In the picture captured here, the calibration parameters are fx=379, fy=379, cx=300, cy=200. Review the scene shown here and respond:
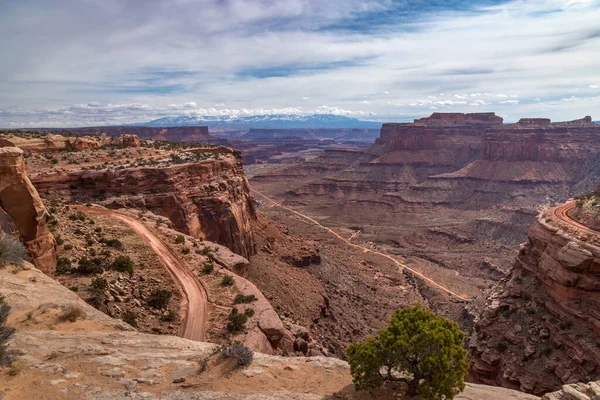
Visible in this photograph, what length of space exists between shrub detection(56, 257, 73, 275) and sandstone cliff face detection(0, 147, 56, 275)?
0.74 meters

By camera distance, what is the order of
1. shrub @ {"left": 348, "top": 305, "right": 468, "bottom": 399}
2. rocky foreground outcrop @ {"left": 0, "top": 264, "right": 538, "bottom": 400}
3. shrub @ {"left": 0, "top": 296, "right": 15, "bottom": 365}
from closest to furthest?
shrub @ {"left": 0, "top": 296, "right": 15, "bottom": 365} < rocky foreground outcrop @ {"left": 0, "top": 264, "right": 538, "bottom": 400} < shrub @ {"left": 348, "top": 305, "right": 468, "bottom": 399}

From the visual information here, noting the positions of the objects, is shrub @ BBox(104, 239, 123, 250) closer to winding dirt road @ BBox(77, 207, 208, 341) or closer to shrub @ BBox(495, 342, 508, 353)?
winding dirt road @ BBox(77, 207, 208, 341)

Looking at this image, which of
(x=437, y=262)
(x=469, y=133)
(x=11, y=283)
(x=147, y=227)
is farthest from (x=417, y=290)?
(x=469, y=133)

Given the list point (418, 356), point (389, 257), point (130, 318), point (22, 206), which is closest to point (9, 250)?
point (22, 206)

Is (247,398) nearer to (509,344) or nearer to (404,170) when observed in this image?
(509,344)

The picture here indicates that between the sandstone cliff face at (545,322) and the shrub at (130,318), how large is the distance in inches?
822

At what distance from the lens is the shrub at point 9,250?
568 inches

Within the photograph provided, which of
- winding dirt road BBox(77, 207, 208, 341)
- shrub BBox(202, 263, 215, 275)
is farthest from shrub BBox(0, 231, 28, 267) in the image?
shrub BBox(202, 263, 215, 275)

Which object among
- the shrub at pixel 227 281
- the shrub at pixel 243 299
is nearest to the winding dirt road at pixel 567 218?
the shrub at pixel 243 299

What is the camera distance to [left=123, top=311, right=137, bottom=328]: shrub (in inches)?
669

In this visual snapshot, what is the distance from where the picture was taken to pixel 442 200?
344ft

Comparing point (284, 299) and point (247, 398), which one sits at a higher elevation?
point (247, 398)

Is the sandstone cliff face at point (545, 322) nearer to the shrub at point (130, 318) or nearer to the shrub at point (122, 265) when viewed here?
the shrub at point (130, 318)

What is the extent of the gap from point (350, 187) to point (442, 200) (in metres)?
30.5
